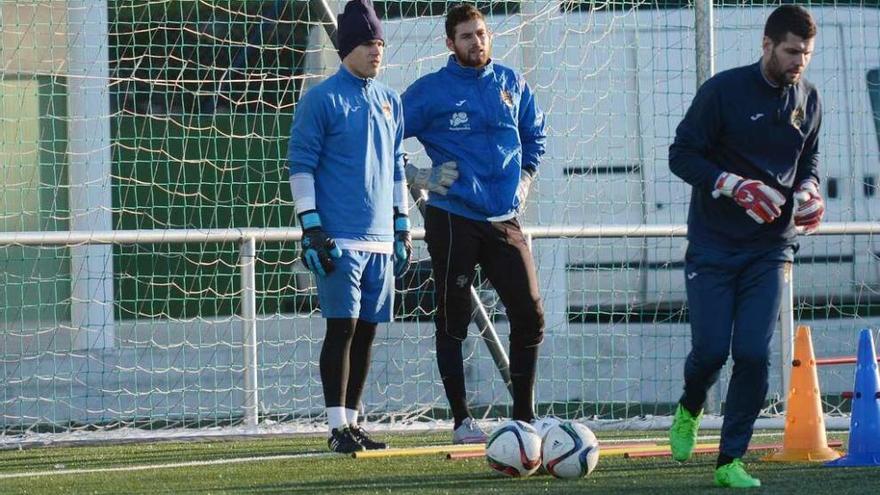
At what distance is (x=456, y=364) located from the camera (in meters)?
8.20

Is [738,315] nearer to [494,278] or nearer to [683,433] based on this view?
[683,433]

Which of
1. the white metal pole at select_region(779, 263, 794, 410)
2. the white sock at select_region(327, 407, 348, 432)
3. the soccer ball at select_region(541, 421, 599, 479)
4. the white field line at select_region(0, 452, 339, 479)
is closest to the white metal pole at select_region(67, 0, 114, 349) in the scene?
the white field line at select_region(0, 452, 339, 479)

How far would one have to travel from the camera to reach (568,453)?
6.74 meters

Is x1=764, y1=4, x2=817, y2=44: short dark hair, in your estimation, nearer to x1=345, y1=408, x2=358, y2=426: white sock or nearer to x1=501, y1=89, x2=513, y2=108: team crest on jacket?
x1=501, y1=89, x2=513, y2=108: team crest on jacket

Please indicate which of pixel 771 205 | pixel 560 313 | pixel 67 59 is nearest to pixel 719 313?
pixel 771 205

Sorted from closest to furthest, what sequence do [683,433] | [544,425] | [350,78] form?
[544,425] → [683,433] → [350,78]

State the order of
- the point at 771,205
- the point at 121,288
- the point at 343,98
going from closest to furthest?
the point at 771,205 < the point at 343,98 < the point at 121,288

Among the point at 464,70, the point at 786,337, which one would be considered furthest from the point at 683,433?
the point at 786,337

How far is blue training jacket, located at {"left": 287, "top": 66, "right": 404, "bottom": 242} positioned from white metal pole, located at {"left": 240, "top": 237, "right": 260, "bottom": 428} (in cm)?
192

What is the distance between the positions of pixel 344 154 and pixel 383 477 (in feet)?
5.26

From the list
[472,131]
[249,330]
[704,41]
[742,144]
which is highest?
[704,41]

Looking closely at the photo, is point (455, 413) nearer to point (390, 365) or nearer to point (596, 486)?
point (596, 486)

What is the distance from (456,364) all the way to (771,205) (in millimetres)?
2367

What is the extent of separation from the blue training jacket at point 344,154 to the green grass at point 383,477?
1094 millimetres
